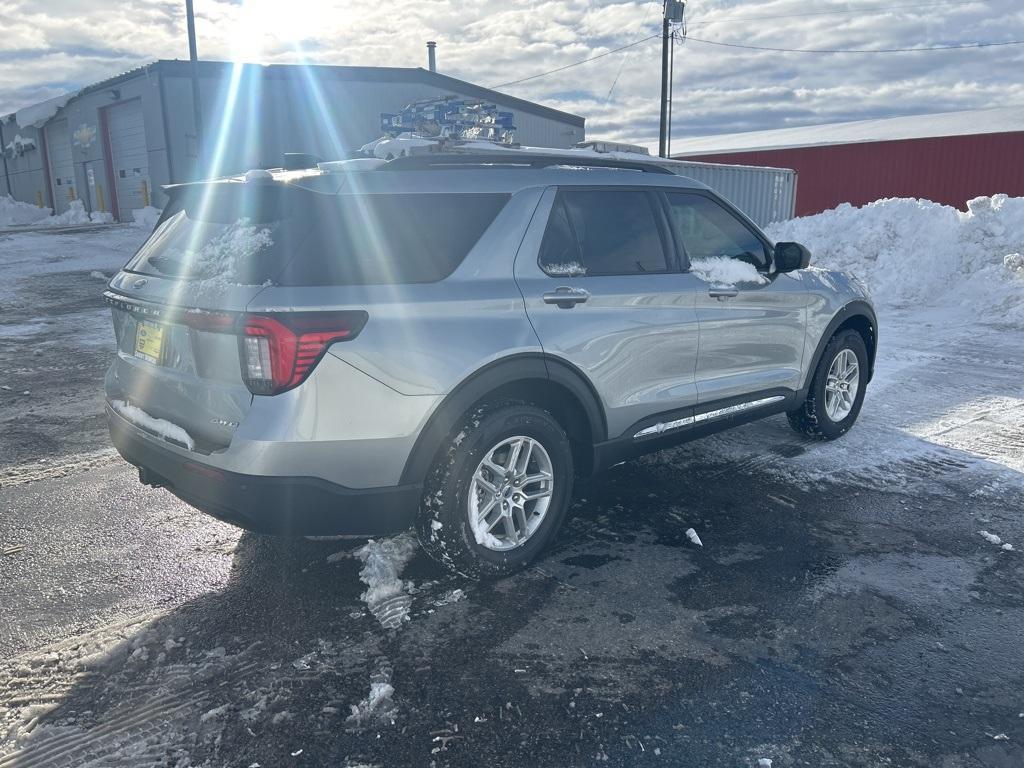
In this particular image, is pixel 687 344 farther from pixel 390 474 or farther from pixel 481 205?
pixel 390 474

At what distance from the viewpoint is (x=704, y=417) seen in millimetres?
4430

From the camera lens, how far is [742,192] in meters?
19.1

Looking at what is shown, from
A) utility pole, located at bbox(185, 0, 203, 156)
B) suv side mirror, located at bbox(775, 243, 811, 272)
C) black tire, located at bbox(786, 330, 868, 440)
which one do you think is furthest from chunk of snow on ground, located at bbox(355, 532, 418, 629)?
utility pole, located at bbox(185, 0, 203, 156)

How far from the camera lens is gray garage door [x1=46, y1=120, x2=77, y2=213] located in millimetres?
32750

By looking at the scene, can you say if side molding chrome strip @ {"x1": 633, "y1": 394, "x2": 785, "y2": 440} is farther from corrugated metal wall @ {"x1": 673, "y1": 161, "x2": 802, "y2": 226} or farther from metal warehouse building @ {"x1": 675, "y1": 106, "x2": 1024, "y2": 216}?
metal warehouse building @ {"x1": 675, "y1": 106, "x2": 1024, "y2": 216}

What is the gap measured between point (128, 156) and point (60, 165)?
8.92 m

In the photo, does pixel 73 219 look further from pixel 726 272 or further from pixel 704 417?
pixel 704 417

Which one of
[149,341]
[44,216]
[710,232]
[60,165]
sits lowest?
[44,216]

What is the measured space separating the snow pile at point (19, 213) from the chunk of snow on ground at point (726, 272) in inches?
1342

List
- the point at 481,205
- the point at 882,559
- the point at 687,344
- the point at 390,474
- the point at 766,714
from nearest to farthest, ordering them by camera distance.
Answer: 1. the point at 766,714
2. the point at 390,474
3. the point at 481,205
4. the point at 882,559
5. the point at 687,344

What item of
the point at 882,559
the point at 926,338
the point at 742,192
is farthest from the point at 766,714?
the point at 742,192

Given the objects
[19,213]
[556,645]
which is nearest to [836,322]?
[556,645]

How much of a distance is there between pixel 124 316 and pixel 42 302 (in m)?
9.85

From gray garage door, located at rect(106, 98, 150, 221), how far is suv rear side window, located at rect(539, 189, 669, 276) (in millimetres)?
26064
